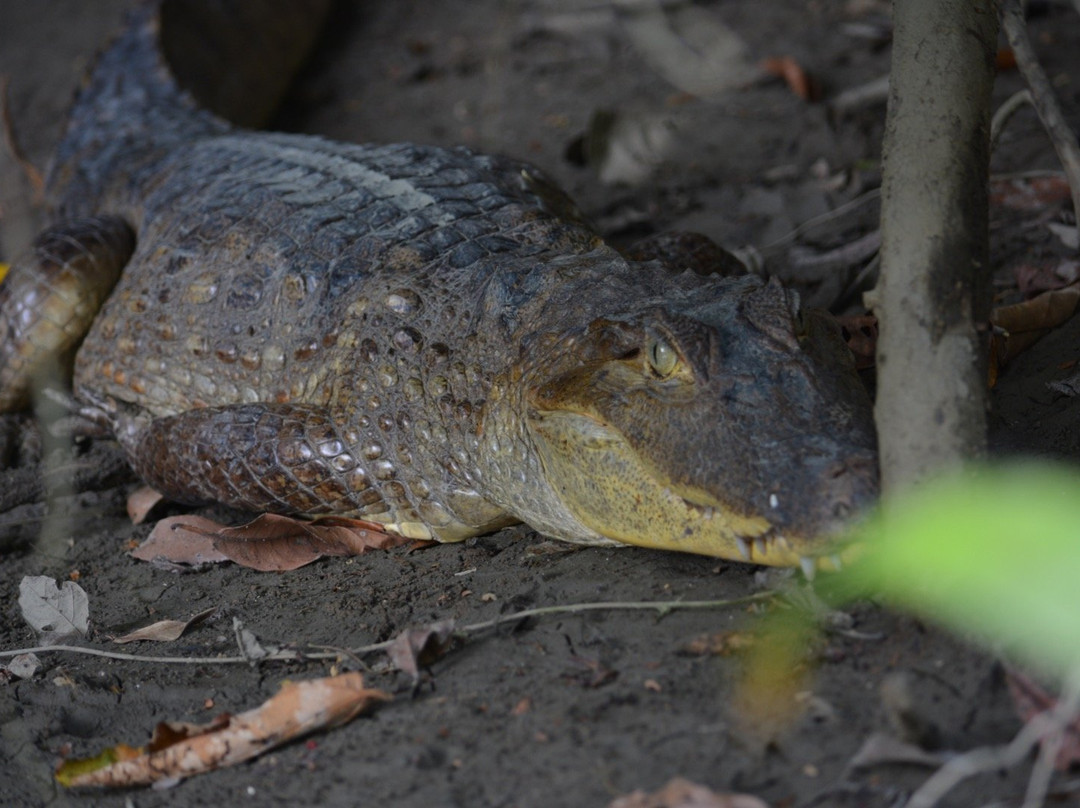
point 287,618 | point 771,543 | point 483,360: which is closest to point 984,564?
point 771,543

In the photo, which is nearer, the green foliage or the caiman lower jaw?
the green foliage

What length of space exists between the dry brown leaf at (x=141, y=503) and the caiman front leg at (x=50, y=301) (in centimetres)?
89

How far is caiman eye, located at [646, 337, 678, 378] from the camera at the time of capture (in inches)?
102

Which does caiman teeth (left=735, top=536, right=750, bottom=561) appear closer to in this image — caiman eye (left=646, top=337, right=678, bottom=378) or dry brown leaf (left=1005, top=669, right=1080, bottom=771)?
caiman eye (left=646, top=337, right=678, bottom=378)

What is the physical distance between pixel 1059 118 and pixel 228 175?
122 inches

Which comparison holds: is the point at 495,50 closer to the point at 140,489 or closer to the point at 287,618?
the point at 140,489

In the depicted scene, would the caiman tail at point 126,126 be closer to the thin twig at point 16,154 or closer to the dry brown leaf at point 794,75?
the thin twig at point 16,154

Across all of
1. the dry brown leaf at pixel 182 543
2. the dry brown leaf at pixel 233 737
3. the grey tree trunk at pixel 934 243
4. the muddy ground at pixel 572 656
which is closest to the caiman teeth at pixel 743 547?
the muddy ground at pixel 572 656

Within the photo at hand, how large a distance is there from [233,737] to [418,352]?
137cm

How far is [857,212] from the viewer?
4.75 meters

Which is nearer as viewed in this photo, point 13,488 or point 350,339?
point 350,339

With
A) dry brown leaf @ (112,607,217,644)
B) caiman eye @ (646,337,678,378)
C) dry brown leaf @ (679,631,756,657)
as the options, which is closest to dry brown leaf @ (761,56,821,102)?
caiman eye @ (646,337,678,378)

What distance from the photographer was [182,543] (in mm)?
3467

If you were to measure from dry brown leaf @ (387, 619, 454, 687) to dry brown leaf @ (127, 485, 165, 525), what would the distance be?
1.72 meters
